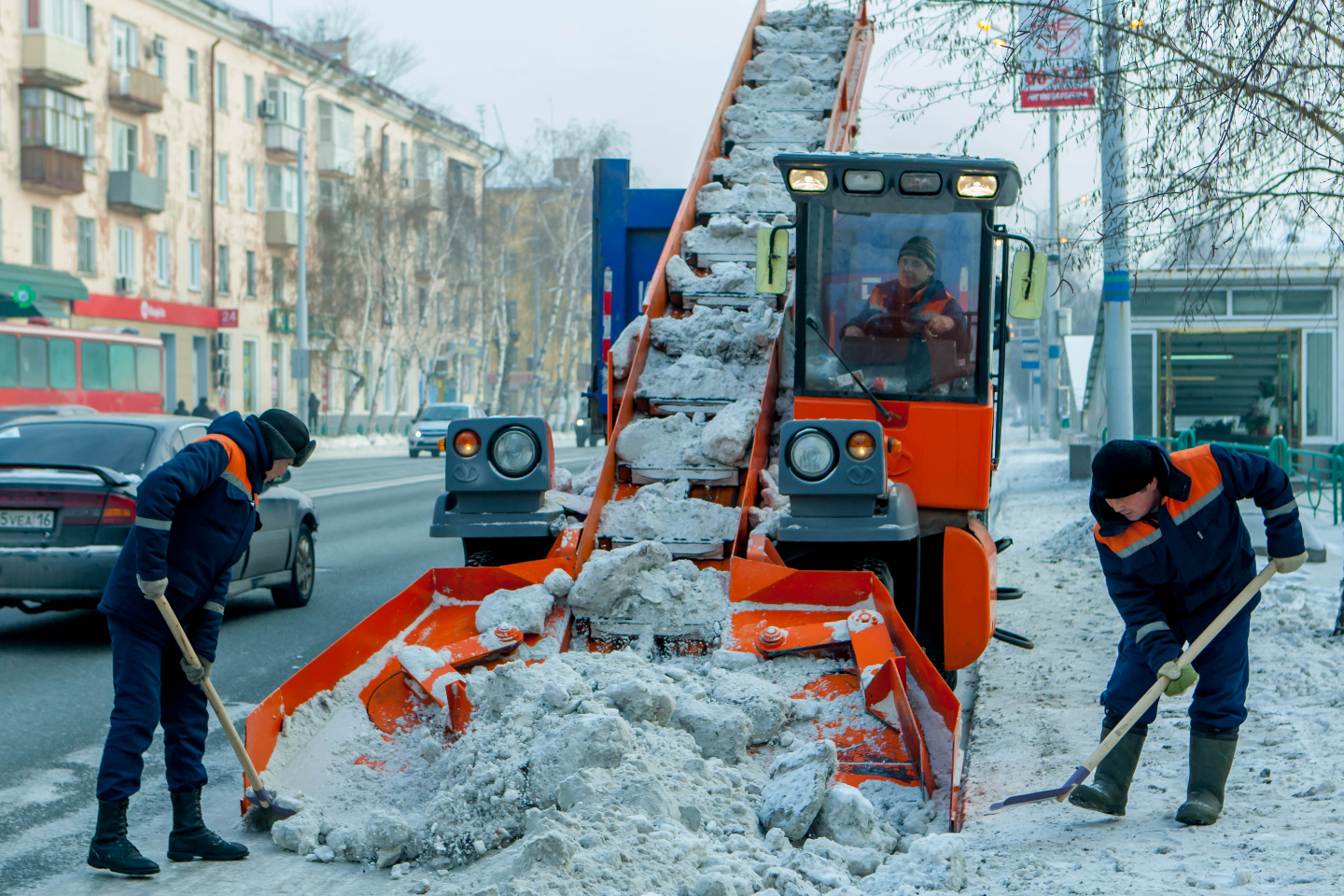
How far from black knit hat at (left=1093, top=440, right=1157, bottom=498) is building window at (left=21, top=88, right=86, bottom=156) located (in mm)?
37067

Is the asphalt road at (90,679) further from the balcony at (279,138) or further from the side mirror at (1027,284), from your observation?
the balcony at (279,138)

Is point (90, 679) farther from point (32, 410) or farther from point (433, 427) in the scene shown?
point (433, 427)

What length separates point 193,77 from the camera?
43.1 m

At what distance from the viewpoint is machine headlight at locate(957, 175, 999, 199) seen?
634 cm

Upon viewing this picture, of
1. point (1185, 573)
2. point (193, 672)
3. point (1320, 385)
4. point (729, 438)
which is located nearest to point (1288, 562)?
point (1185, 573)

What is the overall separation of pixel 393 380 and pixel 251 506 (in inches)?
2158

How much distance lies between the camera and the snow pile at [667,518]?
6.24 metres

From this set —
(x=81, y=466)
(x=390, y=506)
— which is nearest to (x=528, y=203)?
(x=390, y=506)

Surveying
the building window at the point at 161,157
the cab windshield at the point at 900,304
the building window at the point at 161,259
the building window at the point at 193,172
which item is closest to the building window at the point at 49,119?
the building window at the point at 161,157

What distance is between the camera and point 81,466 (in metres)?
8.22

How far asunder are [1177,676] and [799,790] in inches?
55.6

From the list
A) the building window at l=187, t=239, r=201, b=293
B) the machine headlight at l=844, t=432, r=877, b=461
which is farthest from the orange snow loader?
the building window at l=187, t=239, r=201, b=293

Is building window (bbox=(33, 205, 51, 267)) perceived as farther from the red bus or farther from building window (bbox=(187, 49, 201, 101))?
the red bus

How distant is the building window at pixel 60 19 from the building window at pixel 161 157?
462 cm
